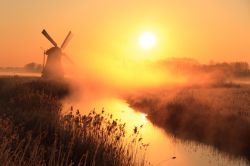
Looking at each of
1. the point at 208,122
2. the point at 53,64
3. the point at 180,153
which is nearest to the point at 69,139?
the point at 180,153

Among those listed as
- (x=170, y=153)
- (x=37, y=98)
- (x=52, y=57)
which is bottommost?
(x=170, y=153)

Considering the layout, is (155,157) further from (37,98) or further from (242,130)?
(37,98)

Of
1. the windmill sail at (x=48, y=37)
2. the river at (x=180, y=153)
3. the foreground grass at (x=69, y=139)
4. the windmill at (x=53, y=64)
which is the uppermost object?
the windmill sail at (x=48, y=37)

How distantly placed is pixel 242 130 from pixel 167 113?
808cm

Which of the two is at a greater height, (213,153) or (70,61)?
(70,61)

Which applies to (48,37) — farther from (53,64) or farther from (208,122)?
(208,122)

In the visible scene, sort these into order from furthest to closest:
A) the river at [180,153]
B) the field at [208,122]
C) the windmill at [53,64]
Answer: the windmill at [53,64], the field at [208,122], the river at [180,153]

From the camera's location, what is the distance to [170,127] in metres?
24.6

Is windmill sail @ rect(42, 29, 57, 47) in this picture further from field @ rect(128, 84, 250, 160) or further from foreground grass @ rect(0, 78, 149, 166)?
foreground grass @ rect(0, 78, 149, 166)

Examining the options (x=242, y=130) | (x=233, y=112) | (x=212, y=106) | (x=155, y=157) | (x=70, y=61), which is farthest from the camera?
(x=70, y=61)

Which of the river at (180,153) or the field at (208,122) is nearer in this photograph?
the river at (180,153)

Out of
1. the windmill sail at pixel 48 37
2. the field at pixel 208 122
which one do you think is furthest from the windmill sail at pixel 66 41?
the field at pixel 208 122

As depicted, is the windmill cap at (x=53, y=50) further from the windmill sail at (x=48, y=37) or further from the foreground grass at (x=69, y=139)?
the foreground grass at (x=69, y=139)

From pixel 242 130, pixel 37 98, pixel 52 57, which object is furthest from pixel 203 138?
pixel 52 57
